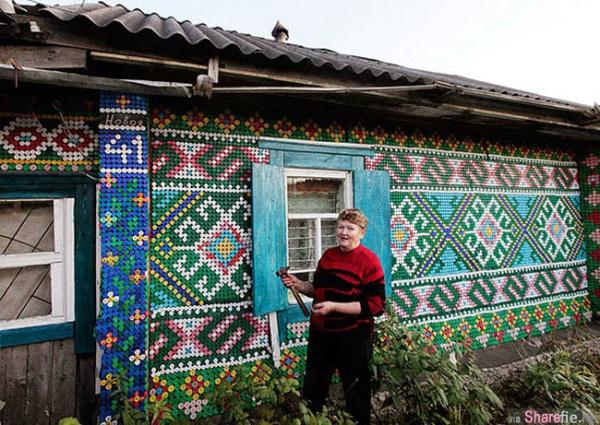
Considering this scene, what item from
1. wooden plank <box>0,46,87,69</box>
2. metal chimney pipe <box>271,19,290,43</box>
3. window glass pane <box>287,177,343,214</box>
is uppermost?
metal chimney pipe <box>271,19,290,43</box>

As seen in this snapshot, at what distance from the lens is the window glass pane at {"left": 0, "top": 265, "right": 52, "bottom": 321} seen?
269cm

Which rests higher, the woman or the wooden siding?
the woman

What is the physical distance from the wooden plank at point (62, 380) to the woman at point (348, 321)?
199 centimetres

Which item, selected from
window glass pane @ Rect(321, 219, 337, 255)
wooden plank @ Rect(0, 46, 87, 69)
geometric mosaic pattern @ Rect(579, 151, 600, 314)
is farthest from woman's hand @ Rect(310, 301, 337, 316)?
geometric mosaic pattern @ Rect(579, 151, 600, 314)

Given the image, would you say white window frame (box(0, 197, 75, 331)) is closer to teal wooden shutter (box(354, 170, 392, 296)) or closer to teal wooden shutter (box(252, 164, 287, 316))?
teal wooden shutter (box(252, 164, 287, 316))

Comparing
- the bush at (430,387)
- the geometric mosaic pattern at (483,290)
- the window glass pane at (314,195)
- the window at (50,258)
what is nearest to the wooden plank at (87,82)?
the window at (50,258)

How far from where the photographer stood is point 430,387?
2395 millimetres

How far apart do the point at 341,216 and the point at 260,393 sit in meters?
1.37

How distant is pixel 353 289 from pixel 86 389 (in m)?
2.44

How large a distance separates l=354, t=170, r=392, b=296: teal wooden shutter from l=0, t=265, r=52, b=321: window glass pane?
10.1ft

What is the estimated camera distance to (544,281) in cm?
510

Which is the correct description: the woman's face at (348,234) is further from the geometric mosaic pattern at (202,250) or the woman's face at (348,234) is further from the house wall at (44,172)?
the house wall at (44,172)

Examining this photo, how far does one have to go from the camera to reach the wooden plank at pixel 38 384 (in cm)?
263

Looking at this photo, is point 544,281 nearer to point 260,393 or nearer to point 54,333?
point 260,393
